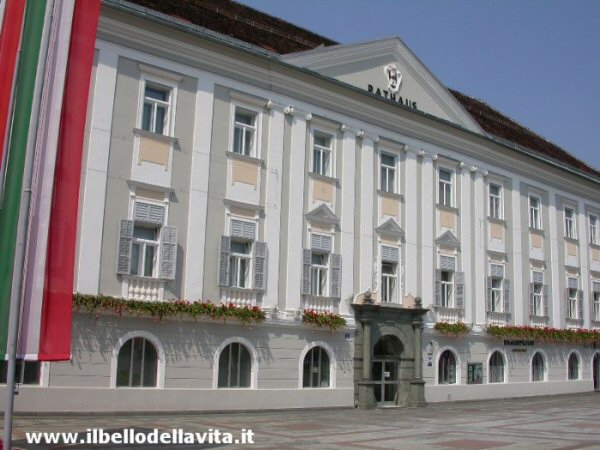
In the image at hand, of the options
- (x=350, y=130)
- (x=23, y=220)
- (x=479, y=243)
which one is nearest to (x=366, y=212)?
(x=350, y=130)

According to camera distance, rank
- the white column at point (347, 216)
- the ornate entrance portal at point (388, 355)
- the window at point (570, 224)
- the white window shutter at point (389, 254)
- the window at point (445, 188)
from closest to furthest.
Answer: the ornate entrance portal at point (388, 355), the white column at point (347, 216), the white window shutter at point (389, 254), the window at point (445, 188), the window at point (570, 224)

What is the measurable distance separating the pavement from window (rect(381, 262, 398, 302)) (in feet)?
13.3

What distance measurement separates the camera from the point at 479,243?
30625mm

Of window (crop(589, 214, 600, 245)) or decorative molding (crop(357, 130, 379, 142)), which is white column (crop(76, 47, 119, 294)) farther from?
window (crop(589, 214, 600, 245))

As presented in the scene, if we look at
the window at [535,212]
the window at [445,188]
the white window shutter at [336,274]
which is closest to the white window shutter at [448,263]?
the window at [445,188]

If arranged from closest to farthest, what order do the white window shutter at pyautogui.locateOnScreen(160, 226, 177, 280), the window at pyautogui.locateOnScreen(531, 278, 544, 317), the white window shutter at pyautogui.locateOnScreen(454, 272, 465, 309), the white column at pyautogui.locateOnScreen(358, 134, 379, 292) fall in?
1. the white window shutter at pyautogui.locateOnScreen(160, 226, 177, 280)
2. the white column at pyautogui.locateOnScreen(358, 134, 379, 292)
3. the white window shutter at pyautogui.locateOnScreen(454, 272, 465, 309)
4. the window at pyautogui.locateOnScreen(531, 278, 544, 317)

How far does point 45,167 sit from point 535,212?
89.2ft

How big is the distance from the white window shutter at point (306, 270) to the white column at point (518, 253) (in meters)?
11.7

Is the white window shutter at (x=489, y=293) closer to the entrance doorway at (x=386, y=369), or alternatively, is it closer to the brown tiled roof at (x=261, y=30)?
the entrance doorway at (x=386, y=369)

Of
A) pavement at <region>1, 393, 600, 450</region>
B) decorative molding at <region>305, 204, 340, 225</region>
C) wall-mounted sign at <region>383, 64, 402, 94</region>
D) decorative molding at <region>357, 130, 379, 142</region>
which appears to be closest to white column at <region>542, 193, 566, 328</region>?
pavement at <region>1, 393, 600, 450</region>

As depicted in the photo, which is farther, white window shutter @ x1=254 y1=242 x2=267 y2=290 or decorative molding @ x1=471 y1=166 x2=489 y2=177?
decorative molding @ x1=471 y1=166 x2=489 y2=177

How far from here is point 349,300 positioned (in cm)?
2514

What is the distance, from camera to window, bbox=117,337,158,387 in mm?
19750

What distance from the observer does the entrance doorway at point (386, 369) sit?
2598 cm
